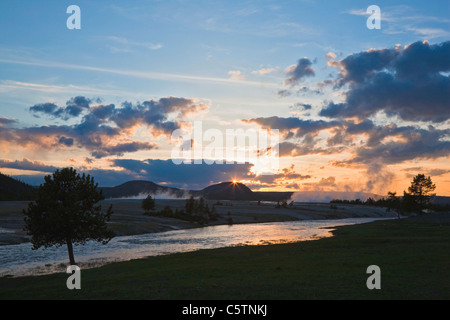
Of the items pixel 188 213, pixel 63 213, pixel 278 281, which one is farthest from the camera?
pixel 188 213

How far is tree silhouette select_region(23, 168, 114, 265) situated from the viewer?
45344 mm

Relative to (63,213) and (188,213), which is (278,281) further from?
(188,213)

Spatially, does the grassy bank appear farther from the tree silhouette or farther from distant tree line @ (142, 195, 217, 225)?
distant tree line @ (142, 195, 217, 225)

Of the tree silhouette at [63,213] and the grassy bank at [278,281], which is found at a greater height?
the tree silhouette at [63,213]

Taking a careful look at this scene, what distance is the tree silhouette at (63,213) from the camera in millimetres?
45344

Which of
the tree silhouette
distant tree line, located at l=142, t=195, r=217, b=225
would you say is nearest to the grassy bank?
the tree silhouette

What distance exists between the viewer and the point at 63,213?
150 feet

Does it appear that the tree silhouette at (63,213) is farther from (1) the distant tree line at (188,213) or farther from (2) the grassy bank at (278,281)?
(1) the distant tree line at (188,213)

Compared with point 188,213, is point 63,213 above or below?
above

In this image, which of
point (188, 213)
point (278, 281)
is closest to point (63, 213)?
point (278, 281)

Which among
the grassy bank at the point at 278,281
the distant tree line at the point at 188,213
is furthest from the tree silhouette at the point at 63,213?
the distant tree line at the point at 188,213
